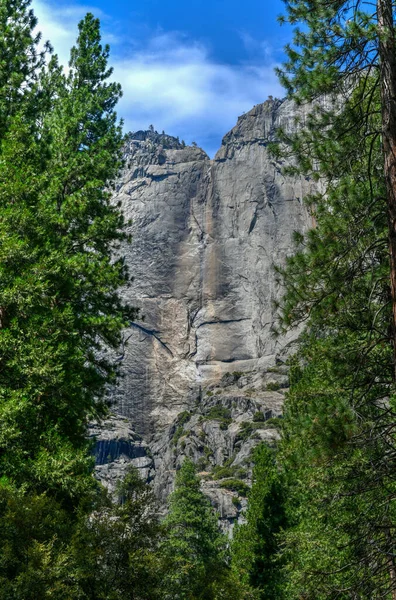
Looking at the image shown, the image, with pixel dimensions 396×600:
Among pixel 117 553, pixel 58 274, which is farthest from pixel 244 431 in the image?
pixel 117 553

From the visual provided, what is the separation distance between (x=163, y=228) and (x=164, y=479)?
49.3 m

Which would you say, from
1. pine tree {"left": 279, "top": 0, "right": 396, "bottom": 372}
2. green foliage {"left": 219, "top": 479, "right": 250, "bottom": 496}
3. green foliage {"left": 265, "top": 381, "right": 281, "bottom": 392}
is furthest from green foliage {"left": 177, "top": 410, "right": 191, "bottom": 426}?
pine tree {"left": 279, "top": 0, "right": 396, "bottom": 372}

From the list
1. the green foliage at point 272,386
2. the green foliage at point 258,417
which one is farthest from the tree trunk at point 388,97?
the green foliage at point 272,386

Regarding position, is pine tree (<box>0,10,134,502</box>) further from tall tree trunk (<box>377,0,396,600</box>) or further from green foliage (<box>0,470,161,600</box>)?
tall tree trunk (<box>377,0,396,600</box>)

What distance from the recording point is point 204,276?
4542 inches

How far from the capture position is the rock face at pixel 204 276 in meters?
105

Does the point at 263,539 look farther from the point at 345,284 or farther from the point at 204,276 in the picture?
the point at 204,276

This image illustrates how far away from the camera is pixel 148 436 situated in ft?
342

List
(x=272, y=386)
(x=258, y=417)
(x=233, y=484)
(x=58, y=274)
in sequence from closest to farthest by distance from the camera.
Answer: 1. (x=58, y=274)
2. (x=233, y=484)
3. (x=258, y=417)
4. (x=272, y=386)

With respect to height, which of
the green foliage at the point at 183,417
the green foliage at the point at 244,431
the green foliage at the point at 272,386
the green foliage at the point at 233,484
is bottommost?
the green foliage at the point at 233,484

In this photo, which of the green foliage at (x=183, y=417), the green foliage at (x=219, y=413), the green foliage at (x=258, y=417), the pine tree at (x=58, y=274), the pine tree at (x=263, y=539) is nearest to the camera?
the pine tree at (x=58, y=274)

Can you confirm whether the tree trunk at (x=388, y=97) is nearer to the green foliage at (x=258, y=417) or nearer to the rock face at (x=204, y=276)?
the green foliage at (x=258, y=417)

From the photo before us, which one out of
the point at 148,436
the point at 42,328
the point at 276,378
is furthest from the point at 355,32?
the point at 148,436

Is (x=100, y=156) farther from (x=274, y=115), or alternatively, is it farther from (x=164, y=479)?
(x=274, y=115)
